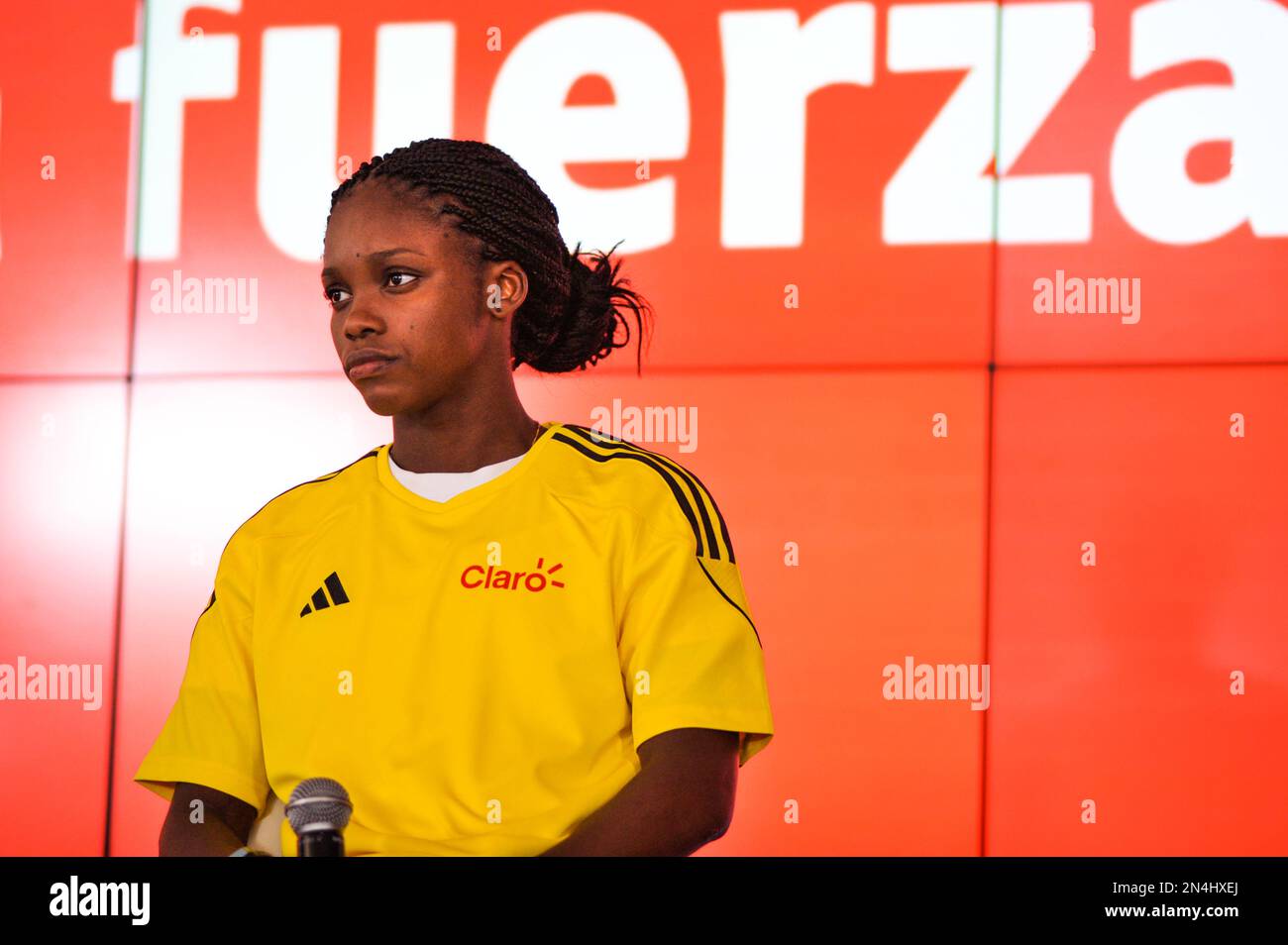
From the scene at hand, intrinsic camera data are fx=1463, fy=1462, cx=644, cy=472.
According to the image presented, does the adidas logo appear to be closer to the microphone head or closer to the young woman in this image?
the young woman

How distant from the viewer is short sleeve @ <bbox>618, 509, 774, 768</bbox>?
151cm

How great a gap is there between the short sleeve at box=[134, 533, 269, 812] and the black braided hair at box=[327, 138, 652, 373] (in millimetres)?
450

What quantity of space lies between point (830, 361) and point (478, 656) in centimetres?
124

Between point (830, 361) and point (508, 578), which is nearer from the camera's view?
point (508, 578)

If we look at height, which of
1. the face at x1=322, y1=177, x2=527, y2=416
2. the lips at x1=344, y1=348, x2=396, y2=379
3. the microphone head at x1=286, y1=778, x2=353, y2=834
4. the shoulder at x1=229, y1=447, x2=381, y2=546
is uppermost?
the face at x1=322, y1=177, x2=527, y2=416

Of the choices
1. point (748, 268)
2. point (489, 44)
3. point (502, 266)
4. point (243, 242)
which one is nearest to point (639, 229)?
point (748, 268)

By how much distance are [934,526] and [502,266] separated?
1116 mm

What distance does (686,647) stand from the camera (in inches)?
60.7

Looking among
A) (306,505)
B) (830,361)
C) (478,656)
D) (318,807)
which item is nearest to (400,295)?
(306,505)

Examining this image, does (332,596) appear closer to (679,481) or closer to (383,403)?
(383,403)

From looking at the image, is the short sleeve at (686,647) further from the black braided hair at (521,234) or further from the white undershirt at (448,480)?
the black braided hair at (521,234)

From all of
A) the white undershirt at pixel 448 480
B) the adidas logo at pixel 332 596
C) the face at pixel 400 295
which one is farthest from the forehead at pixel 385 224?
the adidas logo at pixel 332 596

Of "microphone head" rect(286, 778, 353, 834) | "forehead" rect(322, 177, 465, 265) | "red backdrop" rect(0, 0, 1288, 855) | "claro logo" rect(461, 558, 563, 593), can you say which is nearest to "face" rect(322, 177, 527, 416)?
"forehead" rect(322, 177, 465, 265)
